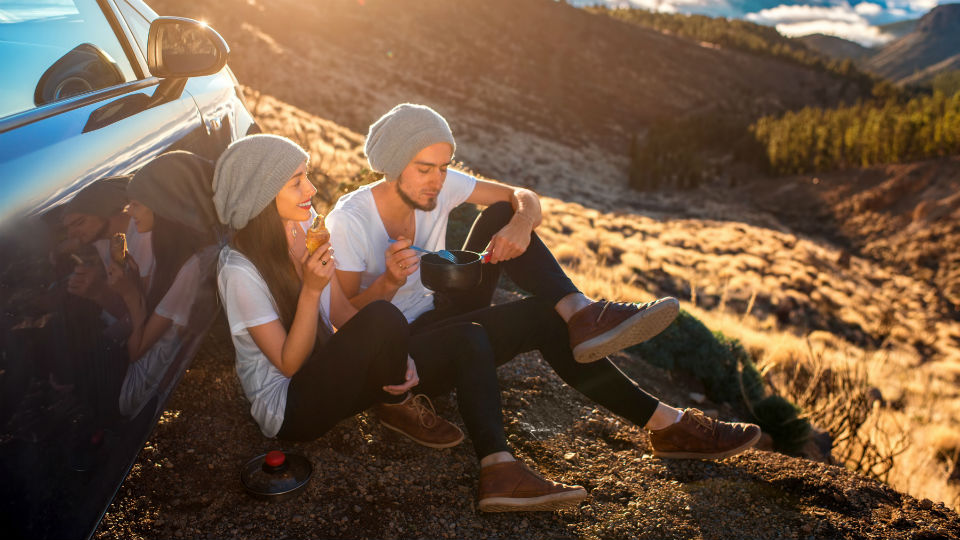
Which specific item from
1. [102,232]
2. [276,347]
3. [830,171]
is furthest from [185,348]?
[830,171]

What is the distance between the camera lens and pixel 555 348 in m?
2.66

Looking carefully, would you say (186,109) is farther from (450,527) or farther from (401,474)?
(450,527)

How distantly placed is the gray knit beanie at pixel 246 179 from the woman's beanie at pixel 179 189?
0.16ft

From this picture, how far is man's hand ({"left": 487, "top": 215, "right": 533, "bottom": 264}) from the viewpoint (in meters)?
2.73

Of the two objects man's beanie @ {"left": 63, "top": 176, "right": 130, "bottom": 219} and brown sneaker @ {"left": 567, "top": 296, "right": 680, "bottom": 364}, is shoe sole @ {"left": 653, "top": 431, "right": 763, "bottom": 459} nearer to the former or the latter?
brown sneaker @ {"left": 567, "top": 296, "right": 680, "bottom": 364}

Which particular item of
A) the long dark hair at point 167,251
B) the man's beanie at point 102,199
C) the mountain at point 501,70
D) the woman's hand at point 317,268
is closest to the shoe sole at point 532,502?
the woman's hand at point 317,268

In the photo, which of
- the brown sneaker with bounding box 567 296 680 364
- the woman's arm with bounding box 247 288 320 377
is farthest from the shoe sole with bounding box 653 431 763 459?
the woman's arm with bounding box 247 288 320 377

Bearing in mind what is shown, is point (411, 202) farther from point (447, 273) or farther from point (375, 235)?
point (447, 273)

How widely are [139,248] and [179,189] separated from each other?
1.07 ft

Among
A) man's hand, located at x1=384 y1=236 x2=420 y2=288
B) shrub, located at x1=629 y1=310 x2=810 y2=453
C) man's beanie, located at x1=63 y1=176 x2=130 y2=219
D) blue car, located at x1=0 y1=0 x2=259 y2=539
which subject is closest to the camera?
blue car, located at x1=0 y1=0 x2=259 y2=539

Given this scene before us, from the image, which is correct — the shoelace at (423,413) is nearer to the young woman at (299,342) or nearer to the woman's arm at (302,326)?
the young woman at (299,342)

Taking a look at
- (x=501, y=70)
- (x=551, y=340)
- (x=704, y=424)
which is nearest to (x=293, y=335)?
(x=551, y=340)

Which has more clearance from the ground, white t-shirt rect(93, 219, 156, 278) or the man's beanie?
the man's beanie

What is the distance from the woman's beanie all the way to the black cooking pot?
773 millimetres
